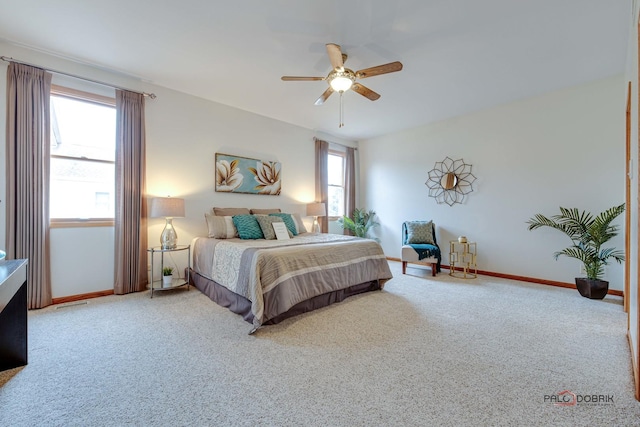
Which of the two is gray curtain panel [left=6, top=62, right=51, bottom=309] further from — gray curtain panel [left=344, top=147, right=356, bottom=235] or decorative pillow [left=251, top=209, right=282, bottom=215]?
gray curtain panel [left=344, top=147, right=356, bottom=235]

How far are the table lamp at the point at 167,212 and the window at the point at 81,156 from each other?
612 mm

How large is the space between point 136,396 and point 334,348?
129 centimetres

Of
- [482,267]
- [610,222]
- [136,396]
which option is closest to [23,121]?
[136,396]

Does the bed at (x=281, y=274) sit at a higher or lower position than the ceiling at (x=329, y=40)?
lower

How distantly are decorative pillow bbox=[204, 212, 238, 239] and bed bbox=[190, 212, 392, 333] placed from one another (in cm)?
6

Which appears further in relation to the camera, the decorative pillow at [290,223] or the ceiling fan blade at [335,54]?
the decorative pillow at [290,223]

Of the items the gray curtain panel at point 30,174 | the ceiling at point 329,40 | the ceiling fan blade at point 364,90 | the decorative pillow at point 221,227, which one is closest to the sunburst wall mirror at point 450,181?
the ceiling at point 329,40

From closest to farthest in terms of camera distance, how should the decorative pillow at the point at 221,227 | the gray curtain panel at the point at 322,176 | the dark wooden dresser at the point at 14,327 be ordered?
1. the dark wooden dresser at the point at 14,327
2. the decorative pillow at the point at 221,227
3. the gray curtain panel at the point at 322,176

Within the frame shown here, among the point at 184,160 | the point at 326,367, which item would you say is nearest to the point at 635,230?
the point at 326,367

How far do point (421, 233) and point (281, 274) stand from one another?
3161 millimetres

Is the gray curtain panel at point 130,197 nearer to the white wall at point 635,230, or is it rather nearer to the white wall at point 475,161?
the white wall at point 475,161

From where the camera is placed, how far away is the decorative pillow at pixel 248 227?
12.0ft

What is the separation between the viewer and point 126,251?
3336mm

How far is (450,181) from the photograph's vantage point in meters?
4.91
